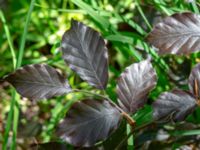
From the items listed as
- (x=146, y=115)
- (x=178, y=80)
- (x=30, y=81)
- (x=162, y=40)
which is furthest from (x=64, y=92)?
(x=178, y=80)

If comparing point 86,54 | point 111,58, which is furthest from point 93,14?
point 111,58

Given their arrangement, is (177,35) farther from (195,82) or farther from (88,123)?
(88,123)

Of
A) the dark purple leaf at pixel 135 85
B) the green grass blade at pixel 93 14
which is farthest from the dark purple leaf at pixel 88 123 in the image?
the green grass blade at pixel 93 14

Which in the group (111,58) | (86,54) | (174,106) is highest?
(86,54)

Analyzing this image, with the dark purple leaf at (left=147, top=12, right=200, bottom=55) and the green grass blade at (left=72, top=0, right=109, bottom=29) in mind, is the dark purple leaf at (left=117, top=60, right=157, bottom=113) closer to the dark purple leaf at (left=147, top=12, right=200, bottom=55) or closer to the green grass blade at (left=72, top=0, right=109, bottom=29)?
the dark purple leaf at (left=147, top=12, right=200, bottom=55)

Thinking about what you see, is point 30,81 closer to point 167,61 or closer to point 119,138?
point 119,138

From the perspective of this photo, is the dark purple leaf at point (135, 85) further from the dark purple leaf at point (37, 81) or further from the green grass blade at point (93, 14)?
the green grass blade at point (93, 14)

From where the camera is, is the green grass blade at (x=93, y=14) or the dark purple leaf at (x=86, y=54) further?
the green grass blade at (x=93, y=14)
